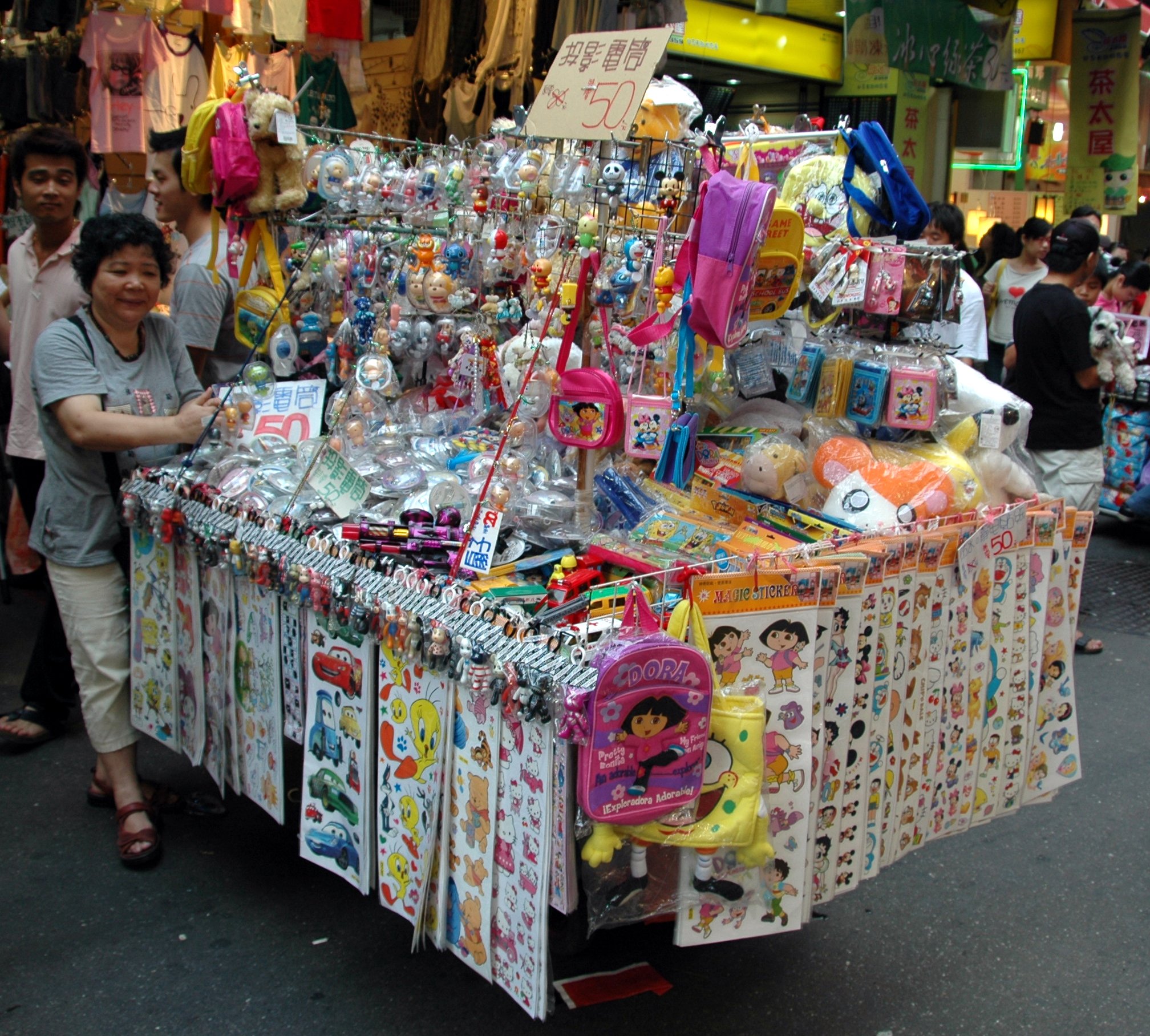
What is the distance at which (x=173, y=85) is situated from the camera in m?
4.98

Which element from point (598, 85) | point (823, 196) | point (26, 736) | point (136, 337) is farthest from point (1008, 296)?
point (26, 736)

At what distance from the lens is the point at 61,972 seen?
2439 mm

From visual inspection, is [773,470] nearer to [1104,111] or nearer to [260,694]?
[260,694]

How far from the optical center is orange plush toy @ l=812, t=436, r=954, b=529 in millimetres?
2250

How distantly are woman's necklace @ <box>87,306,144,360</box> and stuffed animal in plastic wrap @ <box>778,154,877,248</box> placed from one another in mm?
1760

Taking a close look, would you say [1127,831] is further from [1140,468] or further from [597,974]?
[1140,468]

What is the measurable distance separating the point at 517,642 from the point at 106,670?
5.40ft

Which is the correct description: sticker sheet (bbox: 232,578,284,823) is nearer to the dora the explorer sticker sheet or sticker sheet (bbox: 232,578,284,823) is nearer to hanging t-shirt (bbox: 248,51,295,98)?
the dora the explorer sticker sheet

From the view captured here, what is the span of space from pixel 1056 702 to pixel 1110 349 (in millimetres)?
2806

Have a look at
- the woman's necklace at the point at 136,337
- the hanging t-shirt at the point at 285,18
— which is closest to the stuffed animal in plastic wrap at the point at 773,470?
the woman's necklace at the point at 136,337

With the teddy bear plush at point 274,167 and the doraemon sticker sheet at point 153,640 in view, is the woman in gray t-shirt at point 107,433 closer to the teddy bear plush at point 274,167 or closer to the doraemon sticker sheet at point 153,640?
the doraemon sticker sheet at point 153,640

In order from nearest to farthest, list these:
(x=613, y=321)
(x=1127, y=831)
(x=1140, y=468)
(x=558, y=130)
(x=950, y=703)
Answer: (x=950, y=703) → (x=558, y=130) → (x=613, y=321) → (x=1127, y=831) → (x=1140, y=468)

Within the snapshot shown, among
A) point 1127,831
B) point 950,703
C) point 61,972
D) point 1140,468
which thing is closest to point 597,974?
point 950,703

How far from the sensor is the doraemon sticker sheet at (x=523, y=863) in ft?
5.74
